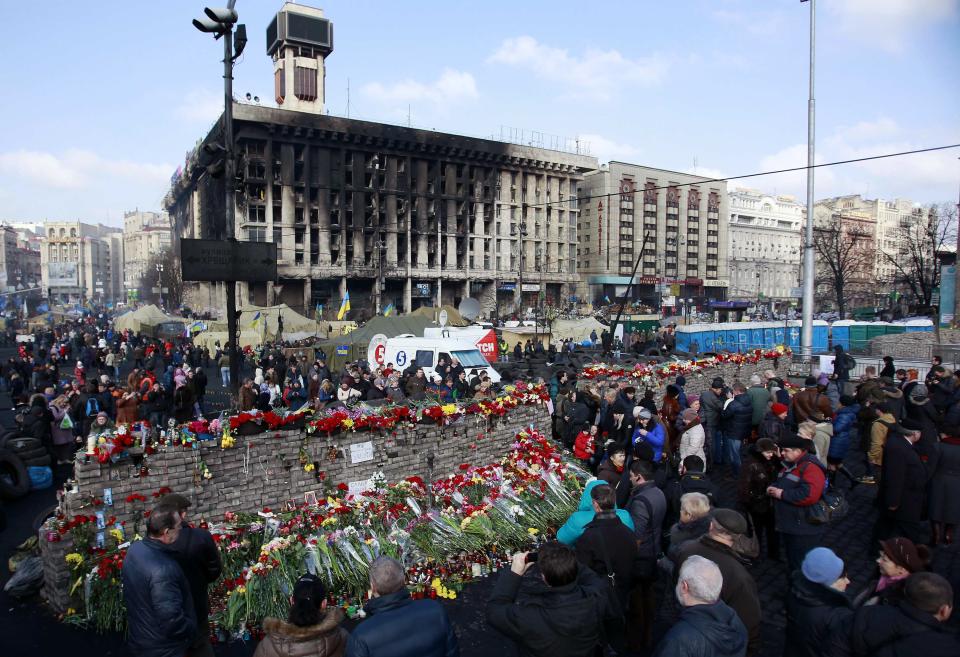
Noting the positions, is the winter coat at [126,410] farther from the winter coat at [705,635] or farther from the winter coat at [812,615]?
the winter coat at [812,615]

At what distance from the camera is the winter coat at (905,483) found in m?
7.07

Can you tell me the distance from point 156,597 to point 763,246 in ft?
408

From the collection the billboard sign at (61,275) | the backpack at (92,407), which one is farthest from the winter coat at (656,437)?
the billboard sign at (61,275)

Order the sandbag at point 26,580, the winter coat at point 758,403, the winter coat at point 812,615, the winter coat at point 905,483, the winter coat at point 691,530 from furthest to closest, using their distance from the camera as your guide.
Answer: the winter coat at point 758,403, the winter coat at point 905,483, the sandbag at point 26,580, the winter coat at point 691,530, the winter coat at point 812,615

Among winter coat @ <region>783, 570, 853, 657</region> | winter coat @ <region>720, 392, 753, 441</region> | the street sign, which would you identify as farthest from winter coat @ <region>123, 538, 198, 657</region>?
winter coat @ <region>720, 392, 753, 441</region>

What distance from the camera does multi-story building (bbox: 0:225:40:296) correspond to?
499 feet

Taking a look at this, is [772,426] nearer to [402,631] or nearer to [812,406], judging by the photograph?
[812,406]

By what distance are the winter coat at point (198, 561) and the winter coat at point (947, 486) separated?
813 centimetres

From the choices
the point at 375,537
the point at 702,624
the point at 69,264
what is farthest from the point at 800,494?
the point at 69,264

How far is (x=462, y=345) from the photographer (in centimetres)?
2033

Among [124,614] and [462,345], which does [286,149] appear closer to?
[462,345]

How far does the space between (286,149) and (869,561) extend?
6263 centimetres

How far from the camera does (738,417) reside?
11297 millimetres

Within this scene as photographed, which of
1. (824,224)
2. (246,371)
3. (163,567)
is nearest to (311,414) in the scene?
(163,567)
